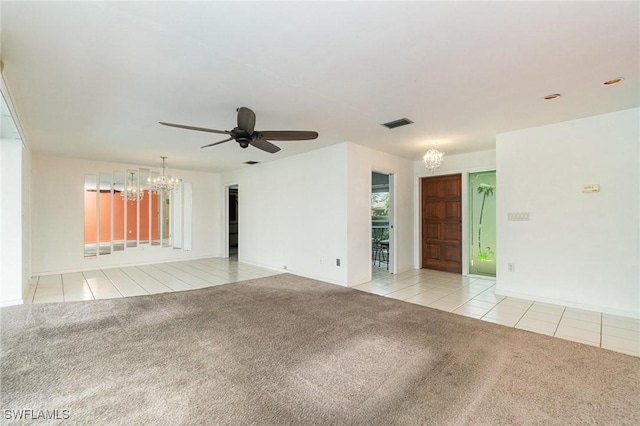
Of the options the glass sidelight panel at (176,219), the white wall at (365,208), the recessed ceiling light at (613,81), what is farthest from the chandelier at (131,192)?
the recessed ceiling light at (613,81)

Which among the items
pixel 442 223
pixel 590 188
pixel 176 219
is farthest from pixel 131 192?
pixel 590 188

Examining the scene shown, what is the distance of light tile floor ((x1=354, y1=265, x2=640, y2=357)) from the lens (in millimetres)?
2930

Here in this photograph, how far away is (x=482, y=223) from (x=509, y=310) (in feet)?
8.40

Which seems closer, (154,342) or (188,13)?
(188,13)

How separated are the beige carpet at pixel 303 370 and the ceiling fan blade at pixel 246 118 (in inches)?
85.8

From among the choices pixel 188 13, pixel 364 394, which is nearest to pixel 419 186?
pixel 364 394

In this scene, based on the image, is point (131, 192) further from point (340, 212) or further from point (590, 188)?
point (590, 188)

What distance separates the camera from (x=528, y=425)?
5.49ft

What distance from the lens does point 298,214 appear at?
596 cm

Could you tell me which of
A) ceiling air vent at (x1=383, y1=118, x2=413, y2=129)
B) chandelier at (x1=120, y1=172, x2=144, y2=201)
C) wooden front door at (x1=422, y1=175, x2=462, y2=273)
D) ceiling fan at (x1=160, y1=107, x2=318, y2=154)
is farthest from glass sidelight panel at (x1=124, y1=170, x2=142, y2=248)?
wooden front door at (x1=422, y1=175, x2=462, y2=273)

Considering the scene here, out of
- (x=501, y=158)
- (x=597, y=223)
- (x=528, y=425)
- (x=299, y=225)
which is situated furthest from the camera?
(x=299, y=225)

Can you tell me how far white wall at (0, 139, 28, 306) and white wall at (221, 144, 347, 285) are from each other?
410 cm

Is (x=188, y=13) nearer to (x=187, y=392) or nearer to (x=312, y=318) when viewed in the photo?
(x=187, y=392)

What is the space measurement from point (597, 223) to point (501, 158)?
149 centimetres
